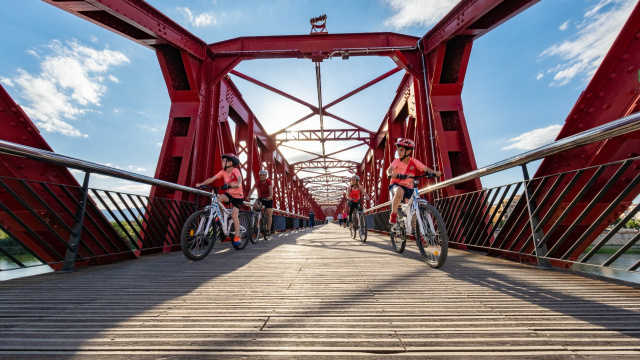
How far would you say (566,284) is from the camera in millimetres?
2168

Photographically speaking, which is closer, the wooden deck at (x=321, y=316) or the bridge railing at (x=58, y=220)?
the wooden deck at (x=321, y=316)

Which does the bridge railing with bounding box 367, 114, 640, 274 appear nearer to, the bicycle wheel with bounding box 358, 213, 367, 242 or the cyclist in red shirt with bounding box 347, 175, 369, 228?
→ the bicycle wheel with bounding box 358, 213, 367, 242

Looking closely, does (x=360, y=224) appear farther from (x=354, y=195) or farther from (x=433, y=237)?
(x=433, y=237)

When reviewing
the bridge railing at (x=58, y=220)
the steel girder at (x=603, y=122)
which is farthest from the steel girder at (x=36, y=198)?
the steel girder at (x=603, y=122)

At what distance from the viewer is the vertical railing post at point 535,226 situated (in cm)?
285

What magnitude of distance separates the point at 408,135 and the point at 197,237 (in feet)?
19.5

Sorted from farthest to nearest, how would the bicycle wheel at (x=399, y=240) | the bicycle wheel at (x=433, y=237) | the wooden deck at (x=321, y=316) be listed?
the bicycle wheel at (x=399, y=240)
the bicycle wheel at (x=433, y=237)
the wooden deck at (x=321, y=316)

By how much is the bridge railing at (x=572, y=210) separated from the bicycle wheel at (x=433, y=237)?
0.90 m

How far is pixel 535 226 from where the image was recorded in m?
2.95

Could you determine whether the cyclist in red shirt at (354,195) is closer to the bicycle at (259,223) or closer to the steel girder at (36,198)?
the bicycle at (259,223)

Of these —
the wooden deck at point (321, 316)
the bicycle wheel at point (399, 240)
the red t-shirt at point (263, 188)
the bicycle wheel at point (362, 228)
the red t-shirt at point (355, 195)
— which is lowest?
the wooden deck at point (321, 316)

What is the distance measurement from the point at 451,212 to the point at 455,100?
2.67 metres

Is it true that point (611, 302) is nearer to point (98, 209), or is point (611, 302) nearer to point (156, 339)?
point (156, 339)

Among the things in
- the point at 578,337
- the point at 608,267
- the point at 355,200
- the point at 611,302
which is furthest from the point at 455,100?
the point at 578,337
